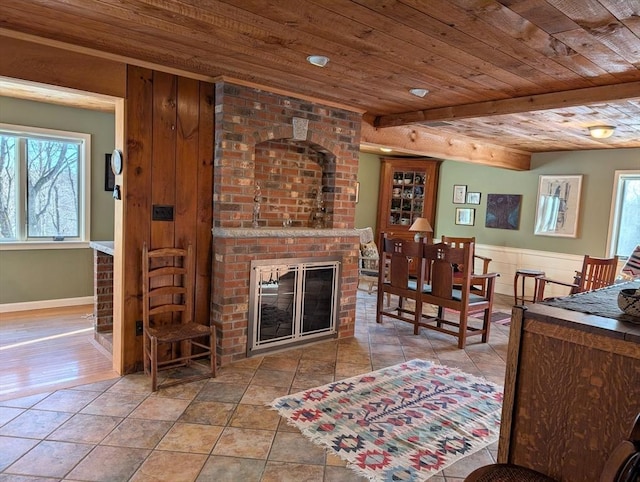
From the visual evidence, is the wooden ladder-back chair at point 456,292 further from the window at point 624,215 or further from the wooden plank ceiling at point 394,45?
the window at point 624,215

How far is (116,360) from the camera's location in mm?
3350

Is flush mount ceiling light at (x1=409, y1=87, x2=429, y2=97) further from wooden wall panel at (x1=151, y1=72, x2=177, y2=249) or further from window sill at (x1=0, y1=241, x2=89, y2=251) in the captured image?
window sill at (x1=0, y1=241, x2=89, y2=251)

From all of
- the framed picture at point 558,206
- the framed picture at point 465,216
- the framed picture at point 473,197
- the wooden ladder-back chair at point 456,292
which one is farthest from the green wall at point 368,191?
the wooden ladder-back chair at point 456,292

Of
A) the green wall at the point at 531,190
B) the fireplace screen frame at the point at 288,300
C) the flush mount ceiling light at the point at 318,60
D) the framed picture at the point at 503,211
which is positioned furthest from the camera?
the framed picture at the point at 503,211

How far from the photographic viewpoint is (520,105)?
352 cm

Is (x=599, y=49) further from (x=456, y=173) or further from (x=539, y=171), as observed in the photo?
(x=456, y=173)

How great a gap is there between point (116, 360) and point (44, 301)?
2.46 metres

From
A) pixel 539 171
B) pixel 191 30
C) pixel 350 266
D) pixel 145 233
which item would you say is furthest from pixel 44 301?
pixel 539 171

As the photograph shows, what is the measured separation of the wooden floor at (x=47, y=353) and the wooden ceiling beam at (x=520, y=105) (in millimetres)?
3423

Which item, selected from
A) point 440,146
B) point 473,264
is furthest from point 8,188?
point 473,264

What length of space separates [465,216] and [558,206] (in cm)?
150

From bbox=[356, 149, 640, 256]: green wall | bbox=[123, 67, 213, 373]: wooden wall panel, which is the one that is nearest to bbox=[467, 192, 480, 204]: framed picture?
bbox=[356, 149, 640, 256]: green wall

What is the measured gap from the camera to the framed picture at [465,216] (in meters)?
7.45

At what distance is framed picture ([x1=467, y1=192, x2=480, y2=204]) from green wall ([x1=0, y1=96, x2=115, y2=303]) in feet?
18.2
